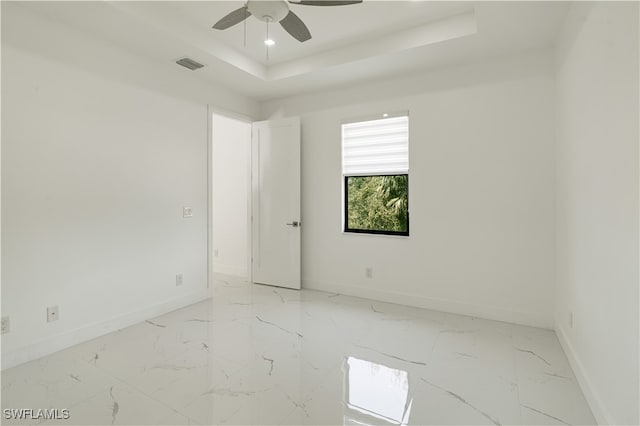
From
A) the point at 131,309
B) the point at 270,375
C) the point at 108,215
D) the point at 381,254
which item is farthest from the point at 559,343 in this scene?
the point at 108,215

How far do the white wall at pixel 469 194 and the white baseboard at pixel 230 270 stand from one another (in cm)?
178

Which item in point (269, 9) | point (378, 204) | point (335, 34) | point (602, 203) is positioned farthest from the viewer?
point (378, 204)

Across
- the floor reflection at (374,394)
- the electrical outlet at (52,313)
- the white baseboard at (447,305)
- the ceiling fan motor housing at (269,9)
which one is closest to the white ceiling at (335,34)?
the ceiling fan motor housing at (269,9)

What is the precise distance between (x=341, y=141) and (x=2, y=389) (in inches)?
151

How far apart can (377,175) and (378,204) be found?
0.38 meters

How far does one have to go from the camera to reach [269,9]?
2217 millimetres

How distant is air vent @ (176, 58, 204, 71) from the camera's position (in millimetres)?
3489

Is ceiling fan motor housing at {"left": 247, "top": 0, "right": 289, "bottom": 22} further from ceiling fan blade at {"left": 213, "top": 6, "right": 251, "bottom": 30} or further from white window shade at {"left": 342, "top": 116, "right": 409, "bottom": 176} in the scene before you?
white window shade at {"left": 342, "top": 116, "right": 409, "bottom": 176}

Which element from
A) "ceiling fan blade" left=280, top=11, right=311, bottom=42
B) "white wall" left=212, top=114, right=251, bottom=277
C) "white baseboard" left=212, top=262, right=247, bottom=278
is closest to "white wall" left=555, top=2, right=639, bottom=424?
"ceiling fan blade" left=280, top=11, right=311, bottom=42

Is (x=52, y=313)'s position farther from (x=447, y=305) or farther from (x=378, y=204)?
(x=447, y=305)

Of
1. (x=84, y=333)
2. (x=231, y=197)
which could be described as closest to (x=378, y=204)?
(x=231, y=197)

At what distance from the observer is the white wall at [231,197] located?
210 inches

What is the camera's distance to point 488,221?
348 cm

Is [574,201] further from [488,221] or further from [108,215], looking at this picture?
[108,215]
